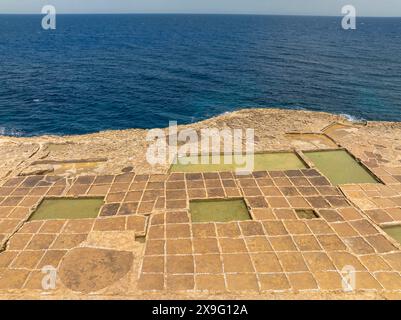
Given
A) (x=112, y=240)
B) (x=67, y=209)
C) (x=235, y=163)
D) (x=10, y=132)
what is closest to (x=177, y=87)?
(x=10, y=132)

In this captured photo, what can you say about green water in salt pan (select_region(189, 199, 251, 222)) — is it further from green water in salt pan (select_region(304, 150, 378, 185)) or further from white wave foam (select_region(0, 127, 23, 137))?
white wave foam (select_region(0, 127, 23, 137))

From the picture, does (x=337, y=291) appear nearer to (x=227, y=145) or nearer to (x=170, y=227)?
(x=170, y=227)

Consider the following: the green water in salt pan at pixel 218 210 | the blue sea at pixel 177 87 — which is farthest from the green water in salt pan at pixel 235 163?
the blue sea at pixel 177 87

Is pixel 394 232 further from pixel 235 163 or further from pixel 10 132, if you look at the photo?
pixel 10 132

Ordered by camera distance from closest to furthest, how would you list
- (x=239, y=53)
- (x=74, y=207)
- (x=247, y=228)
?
(x=247, y=228)
(x=74, y=207)
(x=239, y=53)

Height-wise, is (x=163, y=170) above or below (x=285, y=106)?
below

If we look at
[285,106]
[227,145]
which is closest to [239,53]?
[285,106]
